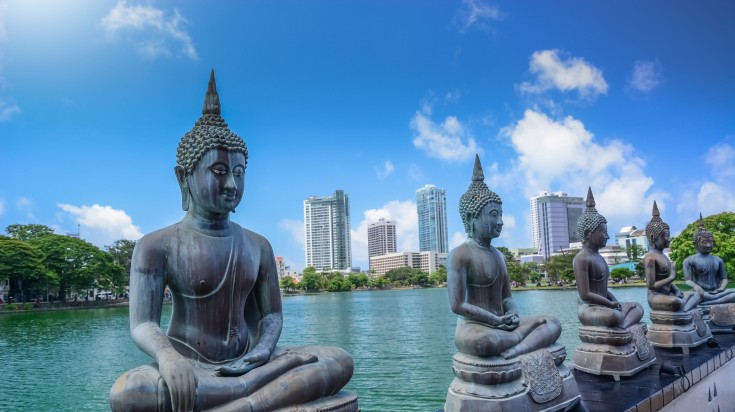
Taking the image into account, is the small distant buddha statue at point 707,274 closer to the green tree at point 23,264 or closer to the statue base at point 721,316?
the statue base at point 721,316

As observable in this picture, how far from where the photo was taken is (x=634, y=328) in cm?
785

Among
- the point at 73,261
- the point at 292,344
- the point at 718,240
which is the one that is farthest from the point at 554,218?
the point at 292,344

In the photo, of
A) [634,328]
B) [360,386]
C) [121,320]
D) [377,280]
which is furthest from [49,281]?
[377,280]

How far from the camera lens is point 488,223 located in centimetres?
586

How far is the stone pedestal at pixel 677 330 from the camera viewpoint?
9.13 meters

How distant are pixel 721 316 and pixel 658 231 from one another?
3387 mm

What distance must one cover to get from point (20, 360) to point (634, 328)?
20941 millimetres

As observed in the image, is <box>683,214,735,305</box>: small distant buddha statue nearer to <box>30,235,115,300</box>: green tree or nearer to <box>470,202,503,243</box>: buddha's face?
<box>470,202,503,243</box>: buddha's face

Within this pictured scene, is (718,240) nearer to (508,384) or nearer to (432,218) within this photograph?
(508,384)

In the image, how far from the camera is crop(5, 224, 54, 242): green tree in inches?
2126

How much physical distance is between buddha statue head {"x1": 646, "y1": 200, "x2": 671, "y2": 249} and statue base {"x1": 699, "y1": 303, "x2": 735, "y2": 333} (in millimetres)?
2598

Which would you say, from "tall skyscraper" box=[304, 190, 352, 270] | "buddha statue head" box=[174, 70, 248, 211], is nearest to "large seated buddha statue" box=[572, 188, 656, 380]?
"buddha statue head" box=[174, 70, 248, 211]

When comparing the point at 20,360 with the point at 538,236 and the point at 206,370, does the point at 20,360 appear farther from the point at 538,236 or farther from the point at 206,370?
Result: the point at 538,236

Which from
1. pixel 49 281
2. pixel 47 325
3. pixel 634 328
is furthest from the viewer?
pixel 49 281
